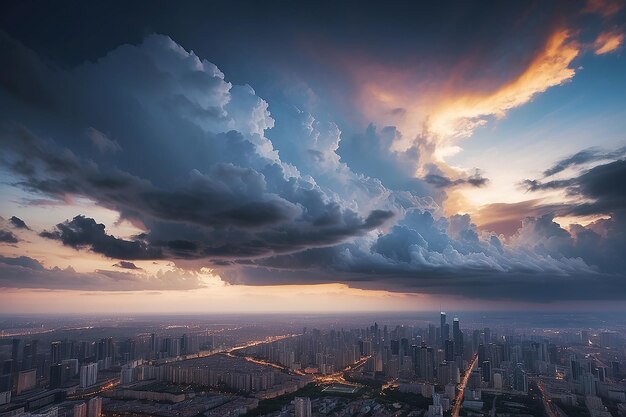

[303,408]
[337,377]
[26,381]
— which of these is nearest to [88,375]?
[26,381]

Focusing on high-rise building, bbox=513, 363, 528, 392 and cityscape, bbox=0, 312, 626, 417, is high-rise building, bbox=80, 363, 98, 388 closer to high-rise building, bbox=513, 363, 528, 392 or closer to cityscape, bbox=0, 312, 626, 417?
cityscape, bbox=0, 312, 626, 417

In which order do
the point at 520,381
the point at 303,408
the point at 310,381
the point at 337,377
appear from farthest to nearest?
the point at 337,377, the point at 310,381, the point at 520,381, the point at 303,408

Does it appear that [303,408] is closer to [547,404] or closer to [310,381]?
[310,381]

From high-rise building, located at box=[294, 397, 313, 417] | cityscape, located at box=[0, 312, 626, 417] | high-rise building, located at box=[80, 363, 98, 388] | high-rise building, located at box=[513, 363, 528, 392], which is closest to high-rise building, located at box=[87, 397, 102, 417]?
cityscape, located at box=[0, 312, 626, 417]

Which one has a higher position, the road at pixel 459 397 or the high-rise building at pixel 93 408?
the high-rise building at pixel 93 408

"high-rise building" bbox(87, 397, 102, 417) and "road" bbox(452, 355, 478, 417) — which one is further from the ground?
"high-rise building" bbox(87, 397, 102, 417)

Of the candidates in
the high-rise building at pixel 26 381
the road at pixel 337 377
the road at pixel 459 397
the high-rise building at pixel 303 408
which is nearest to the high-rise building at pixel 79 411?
the high-rise building at pixel 26 381

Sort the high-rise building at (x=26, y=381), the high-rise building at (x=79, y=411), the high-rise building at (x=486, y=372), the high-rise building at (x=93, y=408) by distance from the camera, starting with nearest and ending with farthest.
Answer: the high-rise building at (x=79, y=411) → the high-rise building at (x=93, y=408) → the high-rise building at (x=26, y=381) → the high-rise building at (x=486, y=372)

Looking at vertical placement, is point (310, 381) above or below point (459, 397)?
above

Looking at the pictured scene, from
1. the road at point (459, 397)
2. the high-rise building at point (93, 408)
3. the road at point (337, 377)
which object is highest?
the high-rise building at point (93, 408)

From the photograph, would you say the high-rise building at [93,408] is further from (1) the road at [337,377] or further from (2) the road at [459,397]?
(2) the road at [459,397]

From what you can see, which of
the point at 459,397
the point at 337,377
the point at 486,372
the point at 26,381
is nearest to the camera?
the point at 459,397
